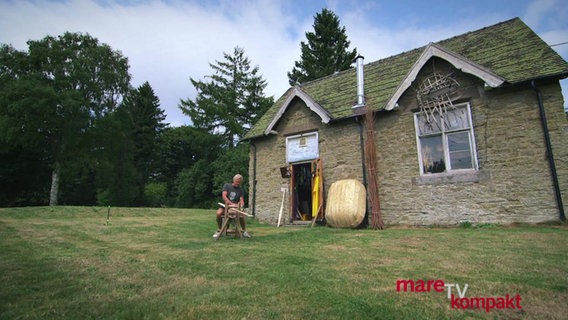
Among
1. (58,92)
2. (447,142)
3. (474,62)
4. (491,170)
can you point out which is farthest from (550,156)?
(58,92)

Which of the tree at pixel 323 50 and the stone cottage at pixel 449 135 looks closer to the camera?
the stone cottage at pixel 449 135

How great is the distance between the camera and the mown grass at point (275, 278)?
7.95 ft

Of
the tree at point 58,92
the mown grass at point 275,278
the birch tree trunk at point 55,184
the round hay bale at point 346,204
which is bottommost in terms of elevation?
the mown grass at point 275,278

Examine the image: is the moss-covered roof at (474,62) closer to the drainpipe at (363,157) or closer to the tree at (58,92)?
the drainpipe at (363,157)

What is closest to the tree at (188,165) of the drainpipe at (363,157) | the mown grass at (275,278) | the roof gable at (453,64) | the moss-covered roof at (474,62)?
the moss-covered roof at (474,62)

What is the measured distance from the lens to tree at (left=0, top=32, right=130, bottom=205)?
76.4 feet

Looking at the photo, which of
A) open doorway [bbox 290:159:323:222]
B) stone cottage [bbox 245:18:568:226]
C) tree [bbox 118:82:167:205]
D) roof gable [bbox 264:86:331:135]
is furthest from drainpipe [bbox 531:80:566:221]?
tree [bbox 118:82:167:205]

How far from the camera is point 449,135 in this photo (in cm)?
917

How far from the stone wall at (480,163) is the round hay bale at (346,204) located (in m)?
0.70

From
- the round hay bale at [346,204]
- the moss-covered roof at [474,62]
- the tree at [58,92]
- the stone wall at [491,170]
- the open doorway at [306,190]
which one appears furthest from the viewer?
the tree at [58,92]

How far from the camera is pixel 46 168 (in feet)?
97.2

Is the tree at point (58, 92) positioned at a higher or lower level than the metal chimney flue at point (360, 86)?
higher

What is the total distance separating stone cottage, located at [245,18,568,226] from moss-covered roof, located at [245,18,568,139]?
0.04 meters

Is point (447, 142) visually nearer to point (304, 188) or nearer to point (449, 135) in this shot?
point (449, 135)
